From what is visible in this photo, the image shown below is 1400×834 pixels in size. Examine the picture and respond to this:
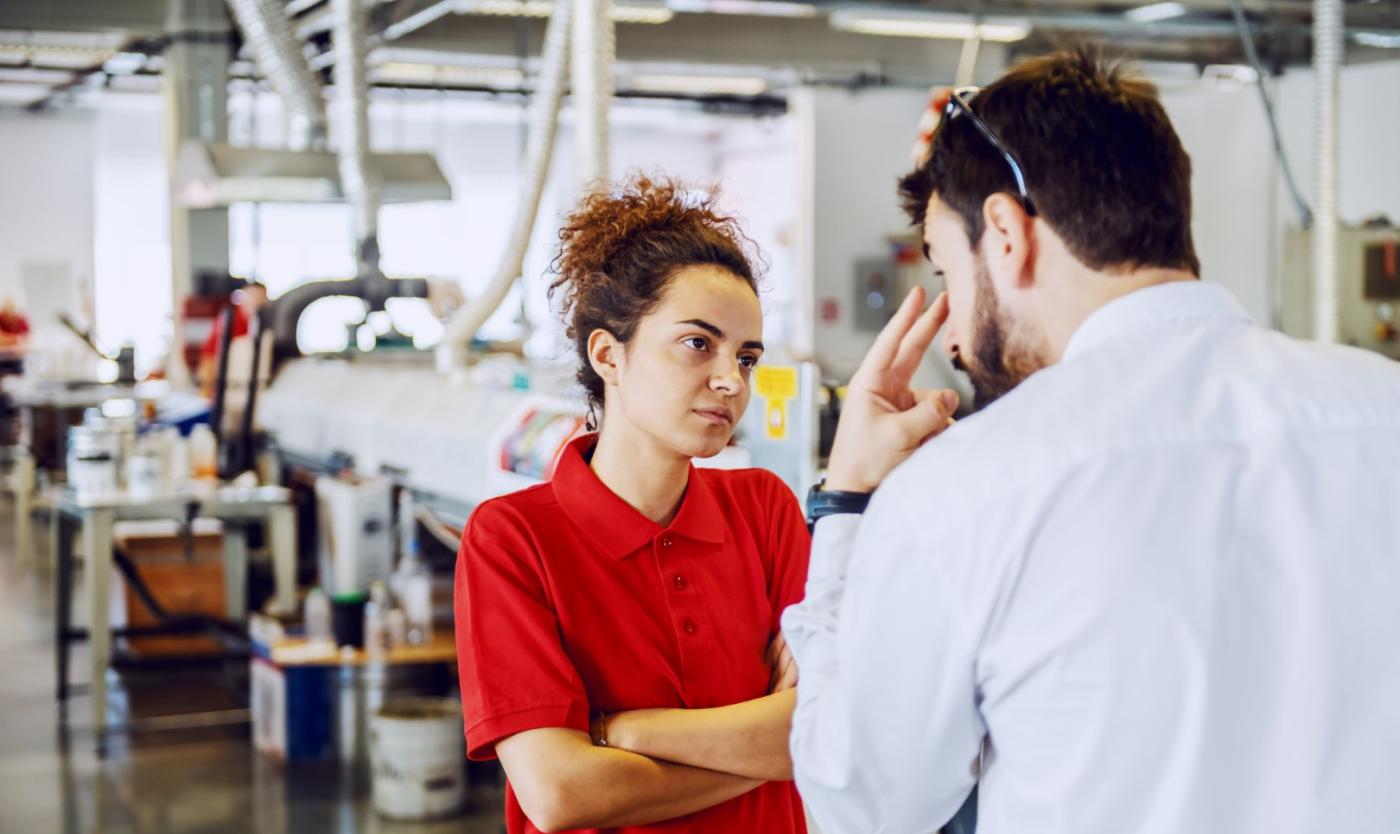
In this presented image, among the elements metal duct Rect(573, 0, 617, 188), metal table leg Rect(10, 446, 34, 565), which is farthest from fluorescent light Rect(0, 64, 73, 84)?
metal duct Rect(573, 0, 617, 188)

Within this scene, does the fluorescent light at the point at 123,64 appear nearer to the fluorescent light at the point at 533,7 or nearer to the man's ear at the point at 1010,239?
the fluorescent light at the point at 533,7

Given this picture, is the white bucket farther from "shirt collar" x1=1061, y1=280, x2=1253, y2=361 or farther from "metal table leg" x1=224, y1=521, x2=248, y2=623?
"shirt collar" x1=1061, y1=280, x2=1253, y2=361

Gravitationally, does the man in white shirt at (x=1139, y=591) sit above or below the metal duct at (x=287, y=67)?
below

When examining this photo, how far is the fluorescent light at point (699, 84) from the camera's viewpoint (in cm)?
1367

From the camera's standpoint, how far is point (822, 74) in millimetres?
13141

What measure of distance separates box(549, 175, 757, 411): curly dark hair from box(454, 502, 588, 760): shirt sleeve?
28 cm

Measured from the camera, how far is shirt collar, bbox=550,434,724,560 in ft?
5.17

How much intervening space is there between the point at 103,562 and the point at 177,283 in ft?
23.6

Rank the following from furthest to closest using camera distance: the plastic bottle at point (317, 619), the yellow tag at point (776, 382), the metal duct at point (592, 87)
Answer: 1. the plastic bottle at point (317, 619)
2. the metal duct at point (592, 87)
3. the yellow tag at point (776, 382)

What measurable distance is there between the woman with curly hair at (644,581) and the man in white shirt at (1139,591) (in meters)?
0.40

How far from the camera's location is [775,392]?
2.79 metres

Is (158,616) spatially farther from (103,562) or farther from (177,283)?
(177,283)

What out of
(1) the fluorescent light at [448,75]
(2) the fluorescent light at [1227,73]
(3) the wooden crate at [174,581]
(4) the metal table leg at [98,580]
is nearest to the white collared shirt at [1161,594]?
(4) the metal table leg at [98,580]

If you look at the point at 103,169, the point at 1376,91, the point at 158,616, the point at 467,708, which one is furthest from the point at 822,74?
the point at 467,708
